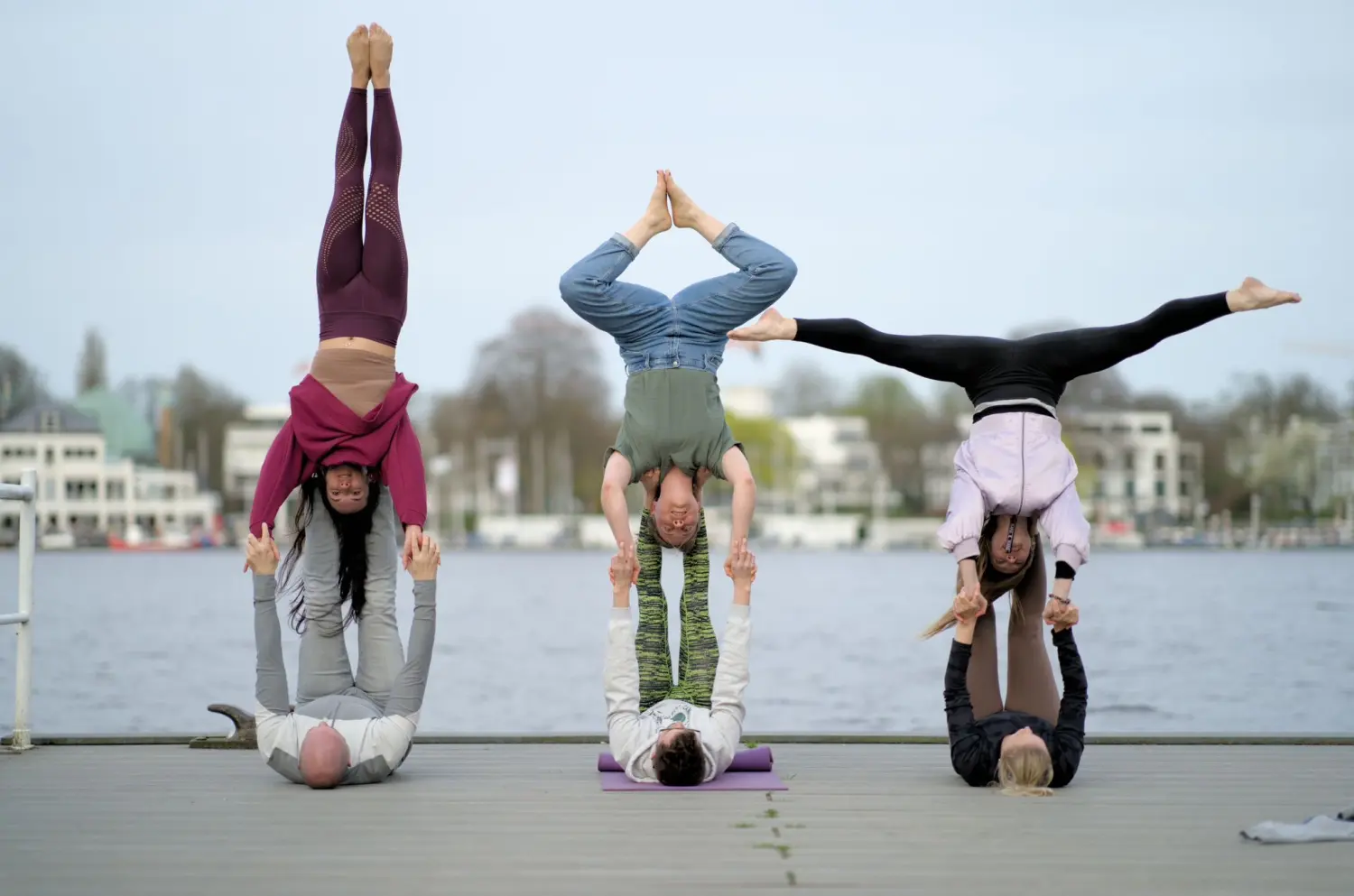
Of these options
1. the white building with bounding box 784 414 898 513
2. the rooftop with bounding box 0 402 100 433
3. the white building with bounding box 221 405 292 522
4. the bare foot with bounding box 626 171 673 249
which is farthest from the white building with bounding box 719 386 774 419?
the bare foot with bounding box 626 171 673 249

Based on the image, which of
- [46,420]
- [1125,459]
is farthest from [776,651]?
[1125,459]

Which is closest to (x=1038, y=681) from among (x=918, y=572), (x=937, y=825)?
(x=937, y=825)

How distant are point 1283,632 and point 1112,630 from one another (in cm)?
475

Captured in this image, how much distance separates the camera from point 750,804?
580cm

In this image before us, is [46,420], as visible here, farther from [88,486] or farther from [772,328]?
[772,328]

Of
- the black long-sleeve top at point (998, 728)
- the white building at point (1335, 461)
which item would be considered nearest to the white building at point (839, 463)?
the white building at point (1335, 461)

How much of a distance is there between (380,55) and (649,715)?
2996 millimetres

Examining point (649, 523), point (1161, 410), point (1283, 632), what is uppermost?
point (1161, 410)

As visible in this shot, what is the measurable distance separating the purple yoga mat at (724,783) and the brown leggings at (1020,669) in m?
0.86

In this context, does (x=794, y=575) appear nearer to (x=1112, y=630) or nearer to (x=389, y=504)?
(x=1112, y=630)

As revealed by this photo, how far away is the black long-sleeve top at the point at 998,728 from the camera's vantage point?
20.3 feet

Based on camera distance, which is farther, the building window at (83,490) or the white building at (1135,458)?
the building window at (83,490)

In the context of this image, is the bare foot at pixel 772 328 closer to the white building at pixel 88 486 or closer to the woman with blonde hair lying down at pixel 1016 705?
A: the woman with blonde hair lying down at pixel 1016 705

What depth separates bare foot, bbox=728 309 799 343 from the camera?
675cm
